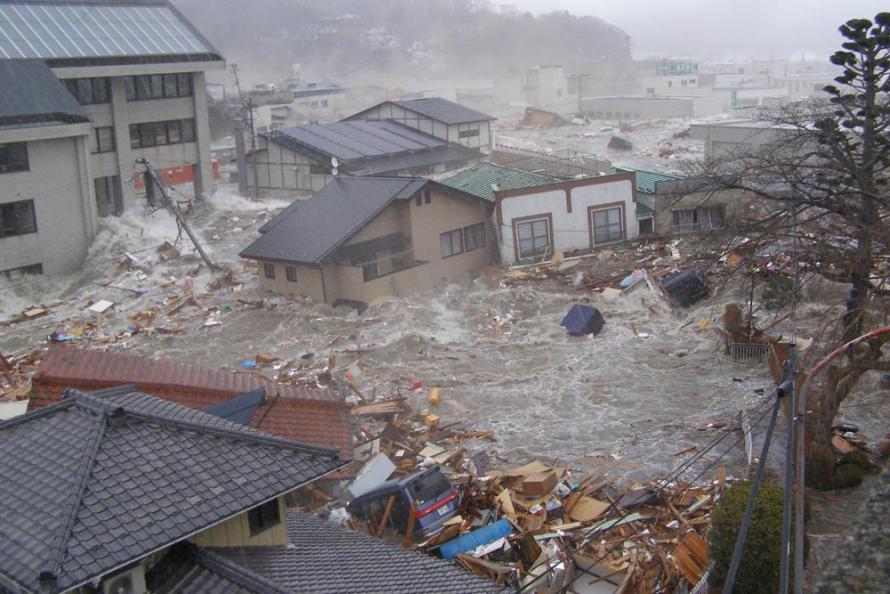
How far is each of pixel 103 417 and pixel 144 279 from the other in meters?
22.8

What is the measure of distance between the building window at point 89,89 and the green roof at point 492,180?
14.2 metres

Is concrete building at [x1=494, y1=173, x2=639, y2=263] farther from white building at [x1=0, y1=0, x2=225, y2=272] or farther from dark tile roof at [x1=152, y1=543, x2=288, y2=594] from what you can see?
dark tile roof at [x1=152, y1=543, x2=288, y2=594]

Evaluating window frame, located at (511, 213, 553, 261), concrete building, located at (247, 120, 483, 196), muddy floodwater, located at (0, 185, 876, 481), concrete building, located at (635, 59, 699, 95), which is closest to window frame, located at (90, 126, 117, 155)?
muddy floodwater, located at (0, 185, 876, 481)

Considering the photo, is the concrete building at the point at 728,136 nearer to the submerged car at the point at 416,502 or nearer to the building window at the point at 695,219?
the building window at the point at 695,219

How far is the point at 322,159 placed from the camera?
3894cm

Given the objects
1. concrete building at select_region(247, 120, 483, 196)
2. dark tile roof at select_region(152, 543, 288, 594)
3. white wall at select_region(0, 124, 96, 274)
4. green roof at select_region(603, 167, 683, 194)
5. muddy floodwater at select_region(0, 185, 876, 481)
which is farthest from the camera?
concrete building at select_region(247, 120, 483, 196)

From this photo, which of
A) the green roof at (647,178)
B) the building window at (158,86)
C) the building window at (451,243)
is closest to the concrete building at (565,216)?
the green roof at (647,178)

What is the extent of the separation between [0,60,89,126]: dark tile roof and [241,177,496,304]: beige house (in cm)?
841

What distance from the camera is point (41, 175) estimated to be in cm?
3014

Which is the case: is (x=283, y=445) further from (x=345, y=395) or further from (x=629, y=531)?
(x=345, y=395)

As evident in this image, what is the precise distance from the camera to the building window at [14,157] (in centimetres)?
2911

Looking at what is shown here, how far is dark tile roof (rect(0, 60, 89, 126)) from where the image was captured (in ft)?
96.8

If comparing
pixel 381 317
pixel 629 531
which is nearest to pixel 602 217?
pixel 381 317

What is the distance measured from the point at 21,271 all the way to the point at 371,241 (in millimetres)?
11876
